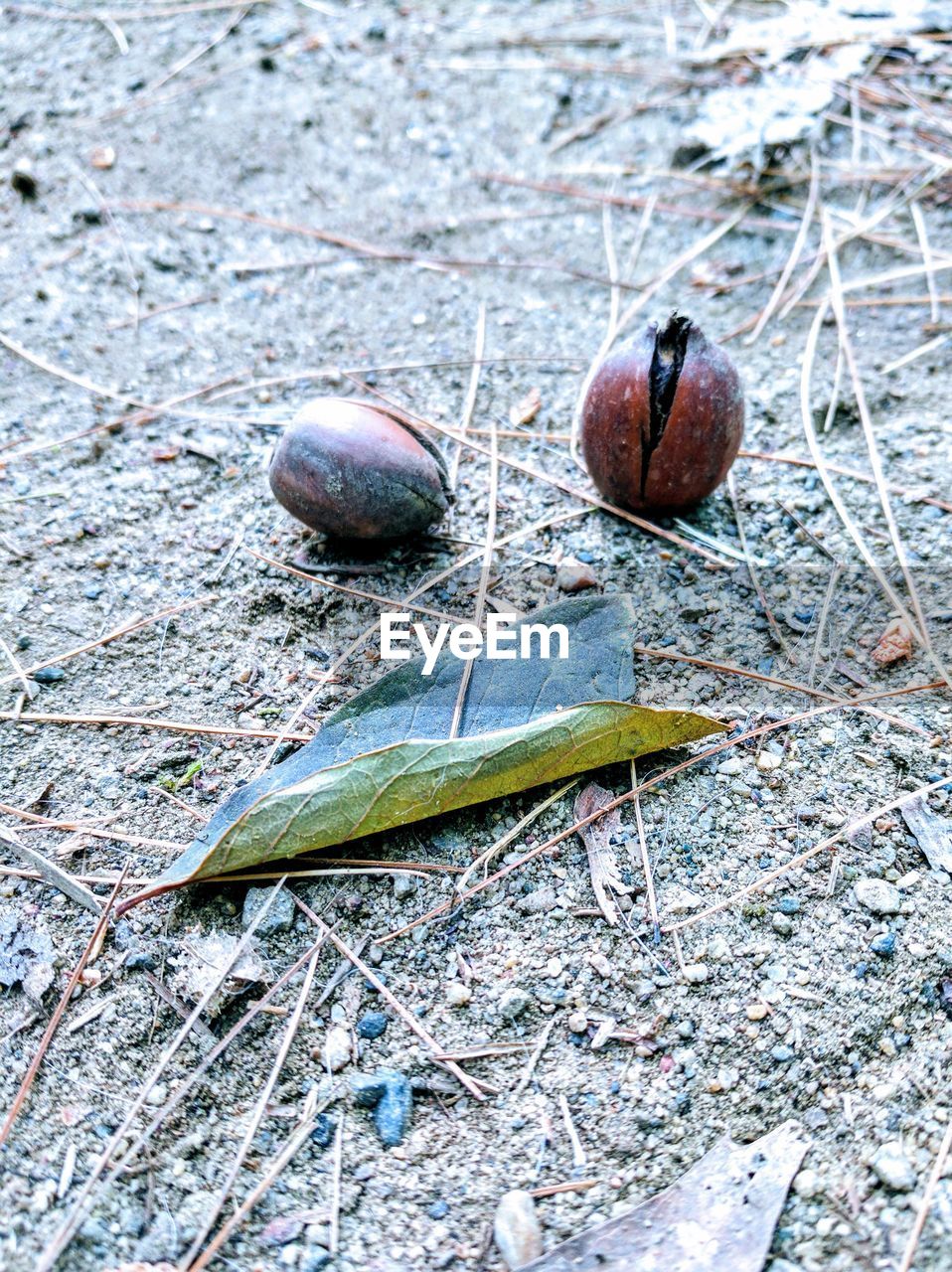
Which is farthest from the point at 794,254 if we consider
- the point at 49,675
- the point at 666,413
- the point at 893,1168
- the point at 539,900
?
the point at 893,1168

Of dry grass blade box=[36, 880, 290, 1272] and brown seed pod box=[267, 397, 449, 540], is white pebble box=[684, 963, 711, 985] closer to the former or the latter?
dry grass blade box=[36, 880, 290, 1272]

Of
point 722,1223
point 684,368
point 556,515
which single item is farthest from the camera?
point 556,515

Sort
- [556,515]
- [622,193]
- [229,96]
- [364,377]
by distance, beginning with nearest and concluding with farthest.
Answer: [556,515] → [364,377] → [622,193] → [229,96]

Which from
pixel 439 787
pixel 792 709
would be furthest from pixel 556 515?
pixel 439 787

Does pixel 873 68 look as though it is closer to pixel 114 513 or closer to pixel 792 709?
pixel 792 709

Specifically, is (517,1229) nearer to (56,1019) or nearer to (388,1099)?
(388,1099)

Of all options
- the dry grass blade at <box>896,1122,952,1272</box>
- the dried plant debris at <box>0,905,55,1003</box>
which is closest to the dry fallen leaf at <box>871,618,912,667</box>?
the dry grass blade at <box>896,1122,952,1272</box>
